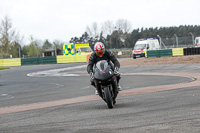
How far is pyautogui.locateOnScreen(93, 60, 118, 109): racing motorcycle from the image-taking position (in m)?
8.47

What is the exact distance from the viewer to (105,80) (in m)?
8.49

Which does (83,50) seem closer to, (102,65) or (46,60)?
(46,60)

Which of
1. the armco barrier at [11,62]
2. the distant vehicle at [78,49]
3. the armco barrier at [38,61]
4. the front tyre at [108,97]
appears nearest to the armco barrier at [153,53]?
the distant vehicle at [78,49]

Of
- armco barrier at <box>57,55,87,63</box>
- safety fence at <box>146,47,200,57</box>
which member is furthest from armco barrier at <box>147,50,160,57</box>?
armco barrier at <box>57,55,87,63</box>

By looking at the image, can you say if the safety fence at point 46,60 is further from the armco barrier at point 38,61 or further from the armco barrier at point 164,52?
the armco barrier at point 164,52

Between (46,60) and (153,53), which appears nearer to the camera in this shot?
(153,53)

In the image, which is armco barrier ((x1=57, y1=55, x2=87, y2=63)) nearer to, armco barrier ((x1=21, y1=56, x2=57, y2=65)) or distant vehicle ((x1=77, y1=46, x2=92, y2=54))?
distant vehicle ((x1=77, y1=46, x2=92, y2=54))

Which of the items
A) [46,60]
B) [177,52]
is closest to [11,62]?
[46,60]

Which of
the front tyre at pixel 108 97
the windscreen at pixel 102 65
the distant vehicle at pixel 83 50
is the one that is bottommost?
the front tyre at pixel 108 97

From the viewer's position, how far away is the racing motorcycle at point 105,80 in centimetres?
847

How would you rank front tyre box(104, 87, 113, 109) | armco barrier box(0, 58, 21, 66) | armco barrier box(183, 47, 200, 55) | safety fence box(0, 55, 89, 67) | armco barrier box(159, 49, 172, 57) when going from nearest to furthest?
front tyre box(104, 87, 113, 109) → armco barrier box(183, 47, 200, 55) → armco barrier box(159, 49, 172, 57) → safety fence box(0, 55, 89, 67) → armco barrier box(0, 58, 21, 66)

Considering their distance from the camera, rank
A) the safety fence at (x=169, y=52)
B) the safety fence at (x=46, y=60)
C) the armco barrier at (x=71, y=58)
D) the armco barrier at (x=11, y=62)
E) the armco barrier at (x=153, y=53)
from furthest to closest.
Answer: the armco barrier at (x=11, y=62), the safety fence at (x=46, y=60), the armco barrier at (x=71, y=58), the armco barrier at (x=153, y=53), the safety fence at (x=169, y=52)

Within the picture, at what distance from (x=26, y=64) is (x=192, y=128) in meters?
39.8

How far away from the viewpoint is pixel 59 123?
22.2 ft
